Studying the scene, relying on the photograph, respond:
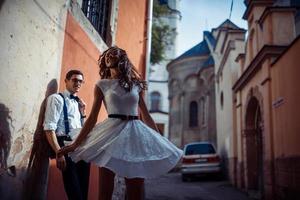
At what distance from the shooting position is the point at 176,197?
9.61 meters

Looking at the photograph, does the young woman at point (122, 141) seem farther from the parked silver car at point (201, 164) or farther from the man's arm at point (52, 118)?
the parked silver car at point (201, 164)

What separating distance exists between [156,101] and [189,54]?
46.7ft

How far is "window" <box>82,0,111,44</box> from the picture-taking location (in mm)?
5883

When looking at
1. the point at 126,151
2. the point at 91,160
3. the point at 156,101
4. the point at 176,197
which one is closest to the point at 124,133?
the point at 126,151

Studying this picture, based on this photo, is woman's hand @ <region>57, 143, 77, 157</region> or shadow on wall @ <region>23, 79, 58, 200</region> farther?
shadow on wall @ <region>23, 79, 58, 200</region>

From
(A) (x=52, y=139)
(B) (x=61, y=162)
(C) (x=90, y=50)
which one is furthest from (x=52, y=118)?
(C) (x=90, y=50)

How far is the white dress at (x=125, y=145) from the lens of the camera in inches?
103

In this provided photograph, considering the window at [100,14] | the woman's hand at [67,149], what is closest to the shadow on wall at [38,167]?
the woman's hand at [67,149]

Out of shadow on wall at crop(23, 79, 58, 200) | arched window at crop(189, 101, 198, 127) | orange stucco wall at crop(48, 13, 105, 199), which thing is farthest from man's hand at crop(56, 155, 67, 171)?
arched window at crop(189, 101, 198, 127)

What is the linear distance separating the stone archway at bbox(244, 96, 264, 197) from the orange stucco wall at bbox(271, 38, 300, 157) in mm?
2538

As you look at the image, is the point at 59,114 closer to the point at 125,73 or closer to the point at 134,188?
the point at 125,73

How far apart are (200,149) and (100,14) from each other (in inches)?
433

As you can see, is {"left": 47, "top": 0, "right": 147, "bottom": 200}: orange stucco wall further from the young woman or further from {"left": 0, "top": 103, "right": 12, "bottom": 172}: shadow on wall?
the young woman

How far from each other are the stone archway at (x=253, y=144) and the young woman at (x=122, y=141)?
892 cm
